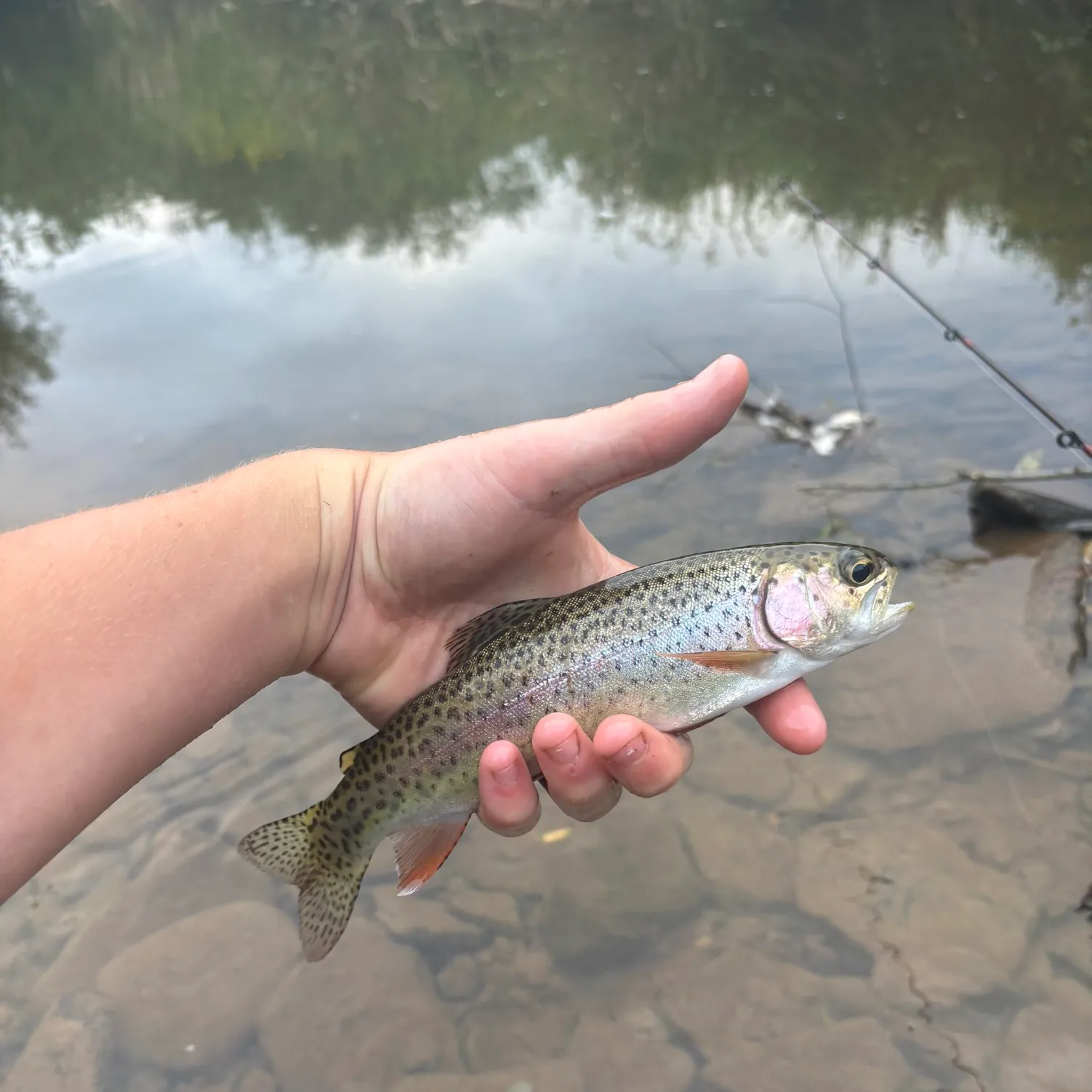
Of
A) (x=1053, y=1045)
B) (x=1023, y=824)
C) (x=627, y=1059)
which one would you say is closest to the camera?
(x=1053, y=1045)

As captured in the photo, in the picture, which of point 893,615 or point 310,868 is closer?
point 893,615

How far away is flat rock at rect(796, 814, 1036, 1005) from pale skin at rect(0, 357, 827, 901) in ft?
6.74

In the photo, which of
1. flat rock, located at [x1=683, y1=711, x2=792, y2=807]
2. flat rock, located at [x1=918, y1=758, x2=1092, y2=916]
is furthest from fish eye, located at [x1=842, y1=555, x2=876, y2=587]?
flat rock, located at [x1=918, y1=758, x2=1092, y2=916]

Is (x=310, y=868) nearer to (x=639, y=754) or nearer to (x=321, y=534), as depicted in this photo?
(x=321, y=534)

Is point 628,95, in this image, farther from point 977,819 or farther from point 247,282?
point 977,819

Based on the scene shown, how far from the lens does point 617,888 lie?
4523 mm

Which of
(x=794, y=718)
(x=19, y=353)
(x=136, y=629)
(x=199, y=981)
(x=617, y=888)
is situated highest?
(x=136, y=629)

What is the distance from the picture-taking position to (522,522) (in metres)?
2.96

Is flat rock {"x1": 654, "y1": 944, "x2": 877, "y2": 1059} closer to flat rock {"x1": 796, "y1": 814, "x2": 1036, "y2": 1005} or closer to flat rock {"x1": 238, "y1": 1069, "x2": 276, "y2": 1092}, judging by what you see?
flat rock {"x1": 796, "y1": 814, "x2": 1036, "y2": 1005}

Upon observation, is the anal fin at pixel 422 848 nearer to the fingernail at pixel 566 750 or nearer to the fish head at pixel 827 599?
the fingernail at pixel 566 750

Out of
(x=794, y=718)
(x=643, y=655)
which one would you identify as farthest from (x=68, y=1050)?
(x=794, y=718)

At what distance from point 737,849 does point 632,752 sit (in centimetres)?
250

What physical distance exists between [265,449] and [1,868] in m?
7.50

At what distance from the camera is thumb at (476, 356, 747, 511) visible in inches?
98.7
